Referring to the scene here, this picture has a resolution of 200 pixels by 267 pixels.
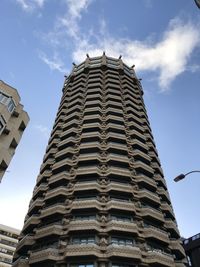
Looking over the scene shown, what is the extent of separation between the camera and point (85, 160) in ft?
131

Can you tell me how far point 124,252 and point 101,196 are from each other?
25.8 ft

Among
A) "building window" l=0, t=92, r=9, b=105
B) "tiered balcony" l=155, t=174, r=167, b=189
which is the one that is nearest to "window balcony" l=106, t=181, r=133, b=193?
"tiered balcony" l=155, t=174, r=167, b=189

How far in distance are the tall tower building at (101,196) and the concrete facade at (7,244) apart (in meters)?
47.1

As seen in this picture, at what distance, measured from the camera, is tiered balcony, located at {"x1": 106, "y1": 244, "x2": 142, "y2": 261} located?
96.4 ft

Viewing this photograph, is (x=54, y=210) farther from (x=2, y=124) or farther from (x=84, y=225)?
(x=2, y=124)

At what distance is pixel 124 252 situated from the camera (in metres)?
29.8

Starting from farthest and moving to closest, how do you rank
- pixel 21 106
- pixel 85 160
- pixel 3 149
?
pixel 85 160 < pixel 21 106 < pixel 3 149

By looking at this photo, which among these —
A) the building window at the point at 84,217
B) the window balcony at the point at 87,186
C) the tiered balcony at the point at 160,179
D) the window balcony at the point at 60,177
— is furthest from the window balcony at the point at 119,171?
the building window at the point at 84,217

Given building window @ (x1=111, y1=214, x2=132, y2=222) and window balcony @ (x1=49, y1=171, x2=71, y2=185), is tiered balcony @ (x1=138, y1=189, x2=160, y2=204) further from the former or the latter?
window balcony @ (x1=49, y1=171, x2=71, y2=185)

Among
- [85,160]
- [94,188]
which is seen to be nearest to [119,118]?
[85,160]

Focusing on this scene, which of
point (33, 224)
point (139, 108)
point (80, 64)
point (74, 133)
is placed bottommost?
point (33, 224)

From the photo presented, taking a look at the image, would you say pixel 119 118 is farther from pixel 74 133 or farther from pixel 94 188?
pixel 94 188

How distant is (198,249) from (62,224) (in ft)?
78.1

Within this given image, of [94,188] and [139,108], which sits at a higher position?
[139,108]
